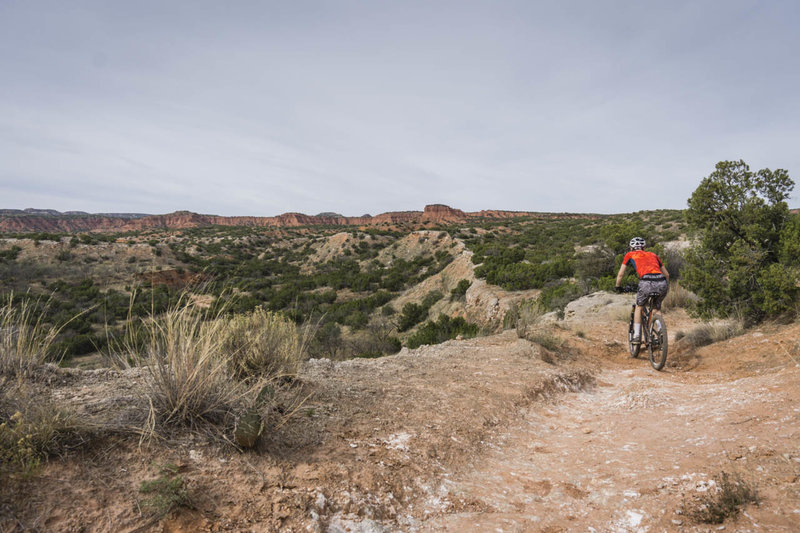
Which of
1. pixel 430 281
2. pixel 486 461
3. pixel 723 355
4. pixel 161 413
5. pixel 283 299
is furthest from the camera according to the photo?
pixel 283 299

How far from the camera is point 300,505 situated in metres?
2.25

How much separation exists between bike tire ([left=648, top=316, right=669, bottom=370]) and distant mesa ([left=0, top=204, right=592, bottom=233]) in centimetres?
7317

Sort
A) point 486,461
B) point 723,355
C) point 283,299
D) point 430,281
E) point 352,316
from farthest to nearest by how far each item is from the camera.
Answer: point 283,299 < point 430,281 < point 352,316 < point 723,355 < point 486,461

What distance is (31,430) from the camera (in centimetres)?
212

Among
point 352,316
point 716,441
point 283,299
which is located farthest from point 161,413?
point 283,299

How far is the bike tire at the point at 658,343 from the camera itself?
6.06 meters

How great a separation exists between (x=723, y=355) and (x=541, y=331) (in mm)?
3053

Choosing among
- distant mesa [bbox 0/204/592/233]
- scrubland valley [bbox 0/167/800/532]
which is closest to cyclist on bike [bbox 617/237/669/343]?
scrubland valley [bbox 0/167/800/532]

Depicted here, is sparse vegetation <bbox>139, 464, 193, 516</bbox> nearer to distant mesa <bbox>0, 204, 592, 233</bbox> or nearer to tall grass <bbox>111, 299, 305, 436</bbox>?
tall grass <bbox>111, 299, 305, 436</bbox>

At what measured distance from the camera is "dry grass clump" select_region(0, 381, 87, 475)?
197 cm

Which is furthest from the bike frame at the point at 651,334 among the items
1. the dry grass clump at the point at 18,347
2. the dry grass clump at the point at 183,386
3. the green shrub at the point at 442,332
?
the dry grass clump at the point at 18,347

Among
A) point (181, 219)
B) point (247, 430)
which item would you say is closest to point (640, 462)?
point (247, 430)

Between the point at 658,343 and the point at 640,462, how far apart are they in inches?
157

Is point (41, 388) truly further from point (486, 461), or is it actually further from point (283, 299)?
point (283, 299)
